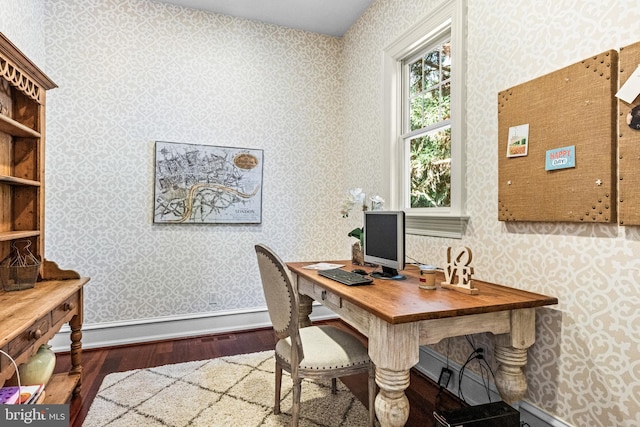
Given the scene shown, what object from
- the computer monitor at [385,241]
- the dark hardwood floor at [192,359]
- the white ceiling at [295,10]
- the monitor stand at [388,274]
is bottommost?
the dark hardwood floor at [192,359]

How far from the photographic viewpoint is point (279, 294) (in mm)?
1711

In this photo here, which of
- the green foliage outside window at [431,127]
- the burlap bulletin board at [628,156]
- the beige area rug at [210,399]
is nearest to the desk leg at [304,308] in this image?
the beige area rug at [210,399]

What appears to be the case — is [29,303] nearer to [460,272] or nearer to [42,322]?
[42,322]

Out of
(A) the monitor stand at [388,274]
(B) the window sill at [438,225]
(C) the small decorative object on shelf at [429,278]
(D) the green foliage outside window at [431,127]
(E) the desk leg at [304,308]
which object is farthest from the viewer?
(D) the green foliage outside window at [431,127]

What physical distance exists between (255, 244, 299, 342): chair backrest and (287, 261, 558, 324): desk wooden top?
0.25 m

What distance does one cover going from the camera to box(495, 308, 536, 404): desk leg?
5.15ft

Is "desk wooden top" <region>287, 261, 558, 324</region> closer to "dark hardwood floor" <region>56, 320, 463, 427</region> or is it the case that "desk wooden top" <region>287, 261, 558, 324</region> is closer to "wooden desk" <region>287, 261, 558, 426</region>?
"wooden desk" <region>287, 261, 558, 426</region>

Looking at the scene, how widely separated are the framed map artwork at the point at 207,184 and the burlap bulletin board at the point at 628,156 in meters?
2.74

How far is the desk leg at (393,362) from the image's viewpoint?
4.49ft

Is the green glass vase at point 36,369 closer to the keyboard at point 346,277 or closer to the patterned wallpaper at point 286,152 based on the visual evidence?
the patterned wallpaper at point 286,152

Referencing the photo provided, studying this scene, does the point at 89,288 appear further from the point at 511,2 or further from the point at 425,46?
the point at 511,2

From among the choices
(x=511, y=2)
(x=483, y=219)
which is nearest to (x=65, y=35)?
(x=511, y=2)

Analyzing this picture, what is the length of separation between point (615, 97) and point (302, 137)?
266 centimetres

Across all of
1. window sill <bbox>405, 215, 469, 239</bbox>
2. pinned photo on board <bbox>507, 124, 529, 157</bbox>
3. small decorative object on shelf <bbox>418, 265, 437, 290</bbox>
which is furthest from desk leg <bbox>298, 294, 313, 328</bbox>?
pinned photo on board <bbox>507, 124, 529, 157</bbox>
